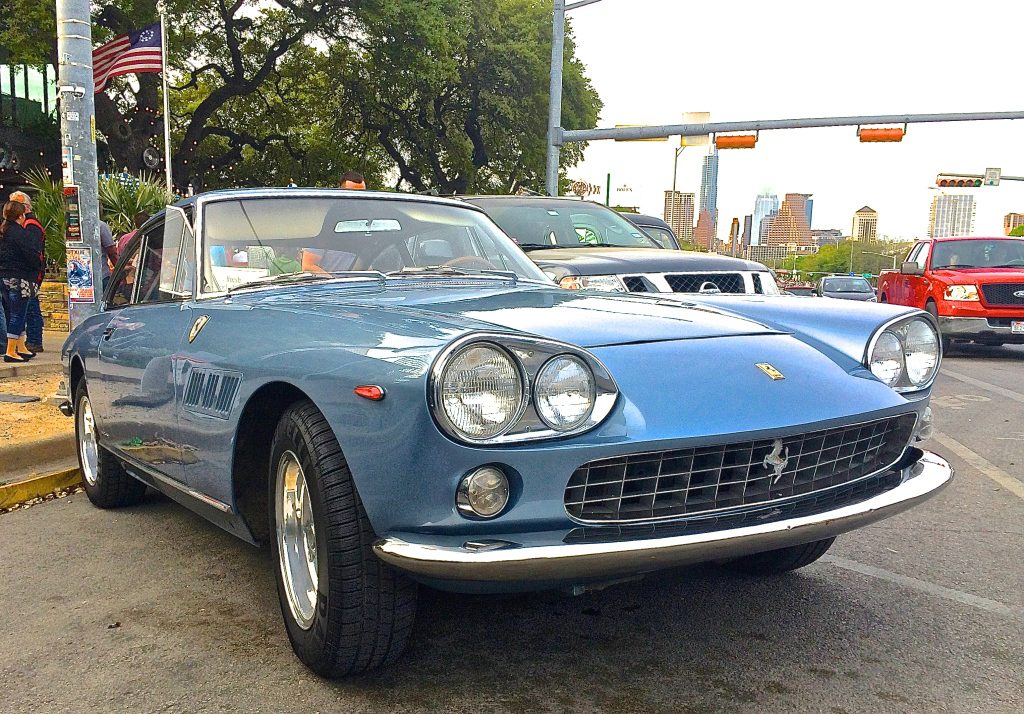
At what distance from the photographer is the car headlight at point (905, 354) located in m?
3.04

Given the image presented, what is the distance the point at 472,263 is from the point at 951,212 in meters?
196

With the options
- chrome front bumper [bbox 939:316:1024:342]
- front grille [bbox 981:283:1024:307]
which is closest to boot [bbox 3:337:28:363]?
chrome front bumper [bbox 939:316:1024:342]

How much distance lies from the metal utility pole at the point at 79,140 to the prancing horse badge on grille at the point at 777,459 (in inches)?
214

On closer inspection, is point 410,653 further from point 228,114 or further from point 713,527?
point 228,114

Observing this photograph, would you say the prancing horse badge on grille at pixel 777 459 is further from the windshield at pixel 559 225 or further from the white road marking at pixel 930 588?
the windshield at pixel 559 225

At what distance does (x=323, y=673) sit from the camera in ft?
8.34

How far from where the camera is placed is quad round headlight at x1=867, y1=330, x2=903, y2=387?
9.93ft

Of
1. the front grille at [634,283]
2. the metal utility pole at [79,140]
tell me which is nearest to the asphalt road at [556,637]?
the metal utility pole at [79,140]

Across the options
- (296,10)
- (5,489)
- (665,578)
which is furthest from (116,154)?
(665,578)

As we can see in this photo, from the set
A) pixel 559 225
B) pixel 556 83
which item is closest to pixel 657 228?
pixel 559 225

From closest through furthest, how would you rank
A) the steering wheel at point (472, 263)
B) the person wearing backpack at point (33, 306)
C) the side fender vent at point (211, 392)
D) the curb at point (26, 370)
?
1. the side fender vent at point (211, 392)
2. the steering wheel at point (472, 263)
3. the curb at point (26, 370)
4. the person wearing backpack at point (33, 306)

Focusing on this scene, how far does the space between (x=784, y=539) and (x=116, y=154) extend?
77.0 ft

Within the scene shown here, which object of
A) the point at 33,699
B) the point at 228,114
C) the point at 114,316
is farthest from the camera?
the point at 228,114

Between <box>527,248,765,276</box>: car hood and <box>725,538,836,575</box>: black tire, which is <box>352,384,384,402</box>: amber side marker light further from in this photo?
<box>527,248,765,276</box>: car hood
